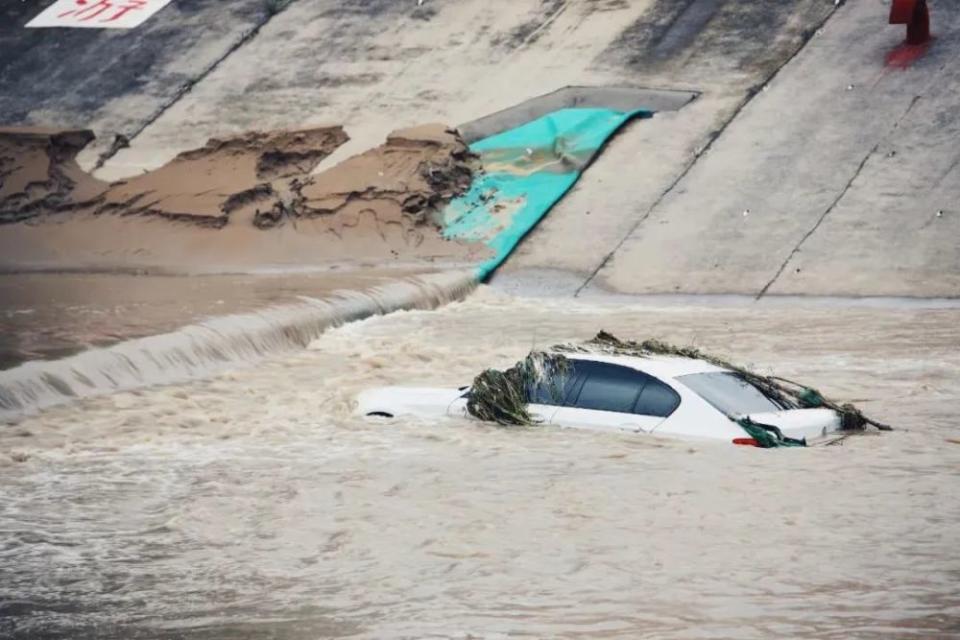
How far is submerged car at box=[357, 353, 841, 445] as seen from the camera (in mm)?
13234

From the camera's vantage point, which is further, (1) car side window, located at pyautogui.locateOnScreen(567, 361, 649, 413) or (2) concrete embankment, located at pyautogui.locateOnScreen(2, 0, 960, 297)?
(2) concrete embankment, located at pyautogui.locateOnScreen(2, 0, 960, 297)

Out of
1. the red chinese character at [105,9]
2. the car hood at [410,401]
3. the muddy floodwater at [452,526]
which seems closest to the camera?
the muddy floodwater at [452,526]

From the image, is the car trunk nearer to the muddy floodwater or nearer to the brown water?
the muddy floodwater

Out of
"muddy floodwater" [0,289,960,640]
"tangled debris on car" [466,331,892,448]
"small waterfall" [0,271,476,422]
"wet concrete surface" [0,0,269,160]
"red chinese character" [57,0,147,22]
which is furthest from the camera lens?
"red chinese character" [57,0,147,22]

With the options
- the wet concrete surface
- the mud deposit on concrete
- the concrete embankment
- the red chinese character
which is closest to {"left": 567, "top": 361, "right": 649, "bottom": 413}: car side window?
the concrete embankment

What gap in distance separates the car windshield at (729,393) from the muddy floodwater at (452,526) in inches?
16.7

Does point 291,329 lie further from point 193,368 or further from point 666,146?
point 666,146

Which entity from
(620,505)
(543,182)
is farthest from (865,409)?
(543,182)

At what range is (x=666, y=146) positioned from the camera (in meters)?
29.6

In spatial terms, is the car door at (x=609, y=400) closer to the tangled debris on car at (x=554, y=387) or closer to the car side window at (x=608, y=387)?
the car side window at (x=608, y=387)

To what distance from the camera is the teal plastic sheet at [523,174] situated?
2806 cm

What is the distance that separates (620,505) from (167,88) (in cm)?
2510

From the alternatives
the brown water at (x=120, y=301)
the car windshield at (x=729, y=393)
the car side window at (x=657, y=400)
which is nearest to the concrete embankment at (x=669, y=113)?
the brown water at (x=120, y=301)

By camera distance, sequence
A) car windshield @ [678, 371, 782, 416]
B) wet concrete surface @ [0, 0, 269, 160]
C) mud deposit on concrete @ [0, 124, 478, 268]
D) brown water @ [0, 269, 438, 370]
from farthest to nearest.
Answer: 1. wet concrete surface @ [0, 0, 269, 160]
2. mud deposit on concrete @ [0, 124, 478, 268]
3. brown water @ [0, 269, 438, 370]
4. car windshield @ [678, 371, 782, 416]
